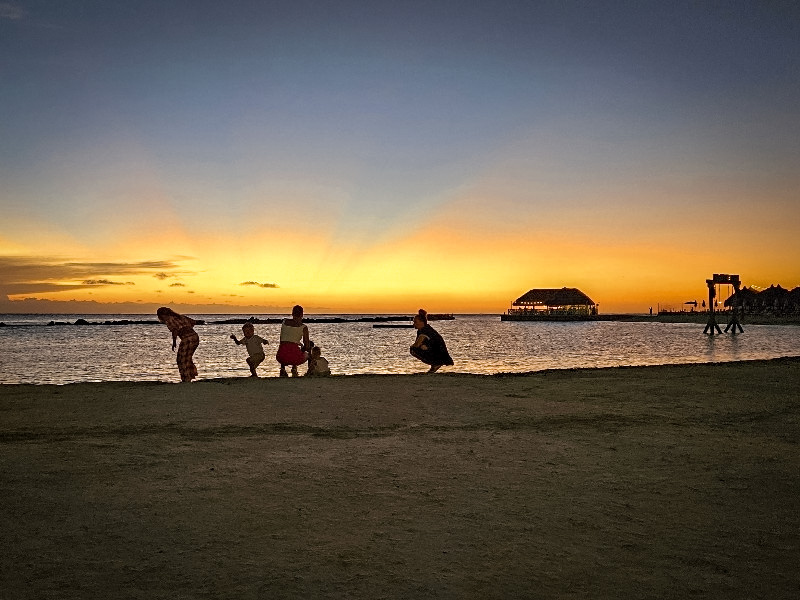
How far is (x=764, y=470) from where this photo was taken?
231 inches

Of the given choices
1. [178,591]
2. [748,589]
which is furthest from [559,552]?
[178,591]

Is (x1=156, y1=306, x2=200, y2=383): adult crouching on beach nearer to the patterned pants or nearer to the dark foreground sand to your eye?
the patterned pants

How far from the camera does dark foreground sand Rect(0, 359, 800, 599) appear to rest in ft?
11.6

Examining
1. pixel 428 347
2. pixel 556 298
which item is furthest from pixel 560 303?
pixel 428 347

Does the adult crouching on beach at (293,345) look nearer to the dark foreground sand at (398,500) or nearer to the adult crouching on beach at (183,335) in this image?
the adult crouching on beach at (183,335)

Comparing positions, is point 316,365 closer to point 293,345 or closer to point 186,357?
point 293,345

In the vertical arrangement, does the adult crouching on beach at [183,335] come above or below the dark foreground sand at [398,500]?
above

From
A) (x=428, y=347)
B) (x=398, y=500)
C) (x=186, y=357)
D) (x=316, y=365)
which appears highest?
(x=428, y=347)

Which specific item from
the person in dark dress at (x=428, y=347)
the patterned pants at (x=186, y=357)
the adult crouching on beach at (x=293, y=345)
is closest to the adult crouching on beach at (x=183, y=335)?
the patterned pants at (x=186, y=357)

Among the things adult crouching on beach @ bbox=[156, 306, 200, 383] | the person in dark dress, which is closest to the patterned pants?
adult crouching on beach @ bbox=[156, 306, 200, 383]

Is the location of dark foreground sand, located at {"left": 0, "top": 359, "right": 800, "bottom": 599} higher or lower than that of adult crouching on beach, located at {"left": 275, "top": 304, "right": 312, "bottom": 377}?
lower

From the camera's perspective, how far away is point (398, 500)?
495cm

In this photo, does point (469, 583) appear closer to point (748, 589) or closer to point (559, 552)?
point (559, 552)

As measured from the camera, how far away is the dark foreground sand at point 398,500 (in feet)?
11.6
